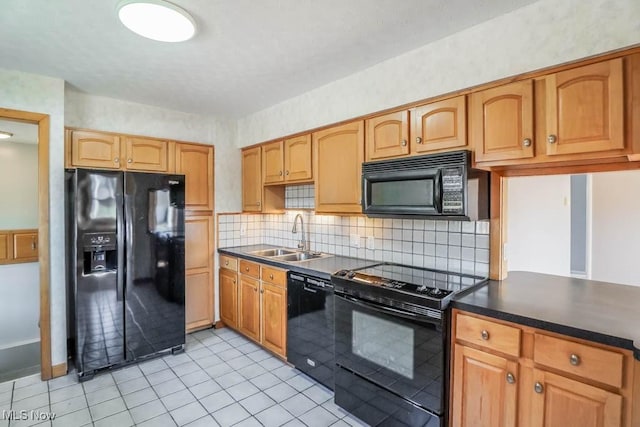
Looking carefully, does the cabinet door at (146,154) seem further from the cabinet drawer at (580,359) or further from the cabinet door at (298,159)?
the cabinet drawer at (580,359)

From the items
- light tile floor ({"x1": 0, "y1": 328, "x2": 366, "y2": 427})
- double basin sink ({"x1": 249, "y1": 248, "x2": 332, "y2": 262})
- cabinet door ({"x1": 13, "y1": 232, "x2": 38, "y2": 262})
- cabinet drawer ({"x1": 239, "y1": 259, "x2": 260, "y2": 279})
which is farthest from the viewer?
cabinet door ({"x1": 13, "y1": 232, "x2": 38, "y2": 262})

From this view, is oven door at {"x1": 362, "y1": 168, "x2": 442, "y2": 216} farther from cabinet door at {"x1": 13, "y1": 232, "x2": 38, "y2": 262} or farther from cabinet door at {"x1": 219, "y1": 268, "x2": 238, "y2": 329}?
cabinet door at {"x1": 13, "y1": 232, "x2": 38, "y2": 262}

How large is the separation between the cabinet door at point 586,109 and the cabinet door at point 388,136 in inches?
32.0

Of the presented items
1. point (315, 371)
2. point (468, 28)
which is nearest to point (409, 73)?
point (468, 28)

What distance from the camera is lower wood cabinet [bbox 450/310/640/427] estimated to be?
1235mm

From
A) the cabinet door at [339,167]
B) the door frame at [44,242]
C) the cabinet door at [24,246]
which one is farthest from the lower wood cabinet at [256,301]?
the cabinet door at [24,246]

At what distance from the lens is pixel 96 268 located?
263cm

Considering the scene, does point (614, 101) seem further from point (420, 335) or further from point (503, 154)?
point (420, 335)

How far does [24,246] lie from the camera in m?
3.89

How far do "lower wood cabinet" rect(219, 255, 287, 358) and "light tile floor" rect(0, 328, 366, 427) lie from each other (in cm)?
25

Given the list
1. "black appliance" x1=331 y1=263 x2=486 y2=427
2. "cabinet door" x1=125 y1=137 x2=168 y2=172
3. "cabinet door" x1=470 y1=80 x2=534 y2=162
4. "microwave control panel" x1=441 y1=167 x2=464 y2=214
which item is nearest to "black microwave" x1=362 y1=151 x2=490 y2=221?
"microwave control panel" x1=441 y1=167 x2=464 y2=214

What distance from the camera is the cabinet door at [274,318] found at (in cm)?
280

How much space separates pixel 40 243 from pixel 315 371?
2.45m

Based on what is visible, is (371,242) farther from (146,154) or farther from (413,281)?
(146,154)
